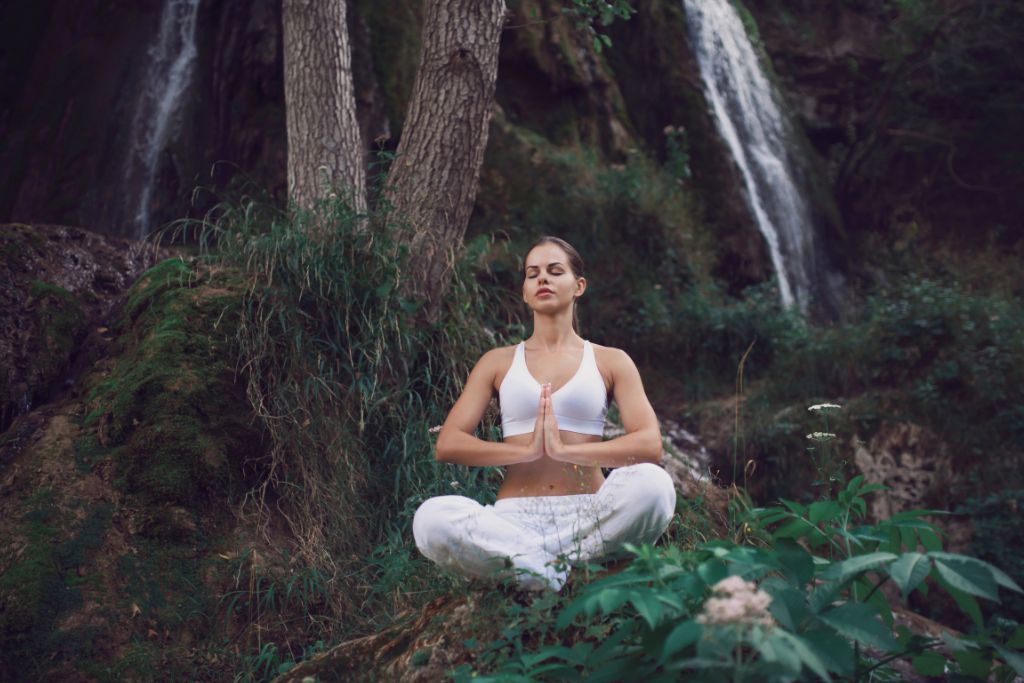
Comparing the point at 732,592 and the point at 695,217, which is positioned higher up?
the point at 695,217

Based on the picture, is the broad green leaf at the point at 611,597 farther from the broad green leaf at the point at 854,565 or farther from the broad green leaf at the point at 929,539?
the broad green leaf at the point at 929,539

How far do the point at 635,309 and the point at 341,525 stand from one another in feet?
18.4

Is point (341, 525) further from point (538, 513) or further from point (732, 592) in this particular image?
point (732, 592)

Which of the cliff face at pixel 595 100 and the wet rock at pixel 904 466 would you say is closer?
the wet rock at pixel 904 466

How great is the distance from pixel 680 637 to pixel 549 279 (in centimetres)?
178

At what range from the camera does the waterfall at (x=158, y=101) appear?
878 cm

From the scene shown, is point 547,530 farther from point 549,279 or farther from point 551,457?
point 549,279

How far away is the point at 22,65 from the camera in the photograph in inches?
392

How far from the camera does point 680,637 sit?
1.93 m

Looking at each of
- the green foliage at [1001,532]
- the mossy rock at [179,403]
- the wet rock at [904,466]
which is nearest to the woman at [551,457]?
the mossy rock at [179,403]

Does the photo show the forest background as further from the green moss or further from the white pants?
the white pants

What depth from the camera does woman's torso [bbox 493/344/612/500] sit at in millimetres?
3229

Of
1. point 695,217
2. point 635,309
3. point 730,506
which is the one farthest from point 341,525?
point 695,217

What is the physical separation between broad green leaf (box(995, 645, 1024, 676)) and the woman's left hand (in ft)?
4.26
